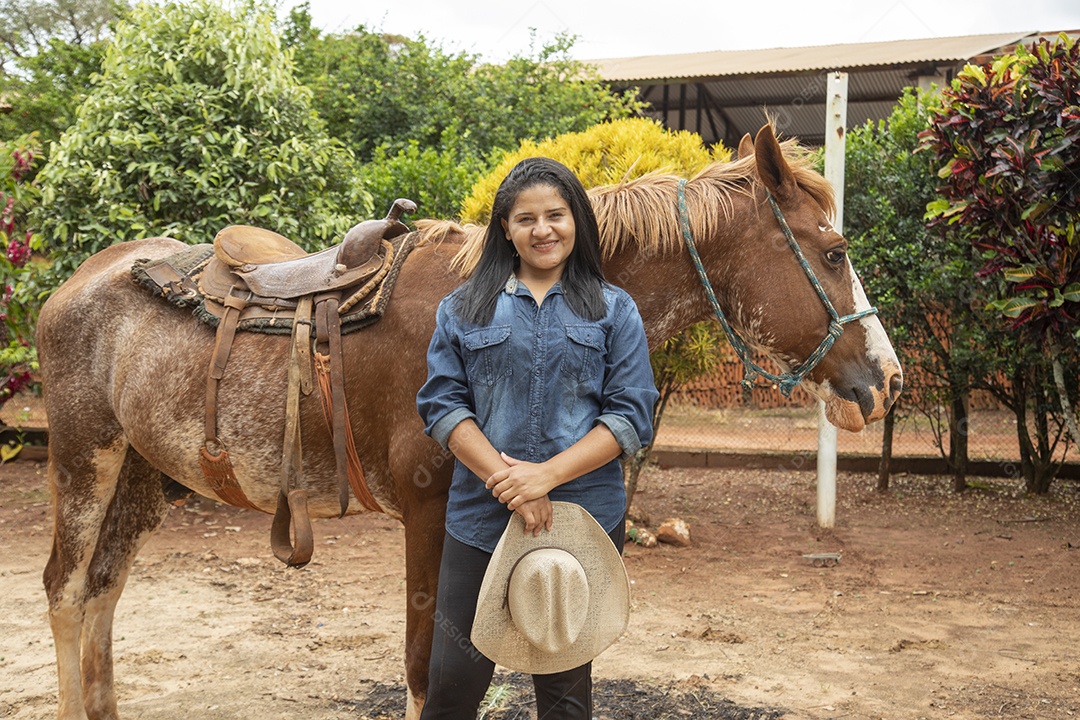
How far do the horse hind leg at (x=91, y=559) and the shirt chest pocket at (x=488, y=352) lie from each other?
185 cm

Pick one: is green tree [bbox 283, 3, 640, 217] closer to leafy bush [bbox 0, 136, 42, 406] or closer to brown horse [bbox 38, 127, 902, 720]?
leafy bush [bbox 0, 136, 42, 406]

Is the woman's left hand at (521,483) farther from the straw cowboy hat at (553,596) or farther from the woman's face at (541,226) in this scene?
the woman's face at (541,226)

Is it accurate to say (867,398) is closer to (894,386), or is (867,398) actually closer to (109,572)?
(894,386)

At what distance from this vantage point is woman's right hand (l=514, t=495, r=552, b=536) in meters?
2.00

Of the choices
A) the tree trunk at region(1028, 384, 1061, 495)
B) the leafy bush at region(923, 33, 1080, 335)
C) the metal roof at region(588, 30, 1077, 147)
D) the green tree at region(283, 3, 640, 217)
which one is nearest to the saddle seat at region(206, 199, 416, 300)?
the leafy bush at region(923, 33, 1080, 335)

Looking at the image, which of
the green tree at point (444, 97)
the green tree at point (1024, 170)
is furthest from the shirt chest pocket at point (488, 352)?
the green tree at point (444, 97)

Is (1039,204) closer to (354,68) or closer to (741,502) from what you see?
(741,502)

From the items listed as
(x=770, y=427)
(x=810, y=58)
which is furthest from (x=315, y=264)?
(x=810, y=58)

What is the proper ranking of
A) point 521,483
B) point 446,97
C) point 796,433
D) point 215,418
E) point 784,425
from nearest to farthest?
1. point 521,483
2. point 215,418
3. point 796,433
4. point 784,425
5. point 446,97

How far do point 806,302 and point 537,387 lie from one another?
0.99 metres

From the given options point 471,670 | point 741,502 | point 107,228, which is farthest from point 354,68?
point 471,670

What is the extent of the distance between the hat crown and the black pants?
162 millimetres

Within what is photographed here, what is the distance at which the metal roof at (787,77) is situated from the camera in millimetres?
12180

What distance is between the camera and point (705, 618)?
191 inches
